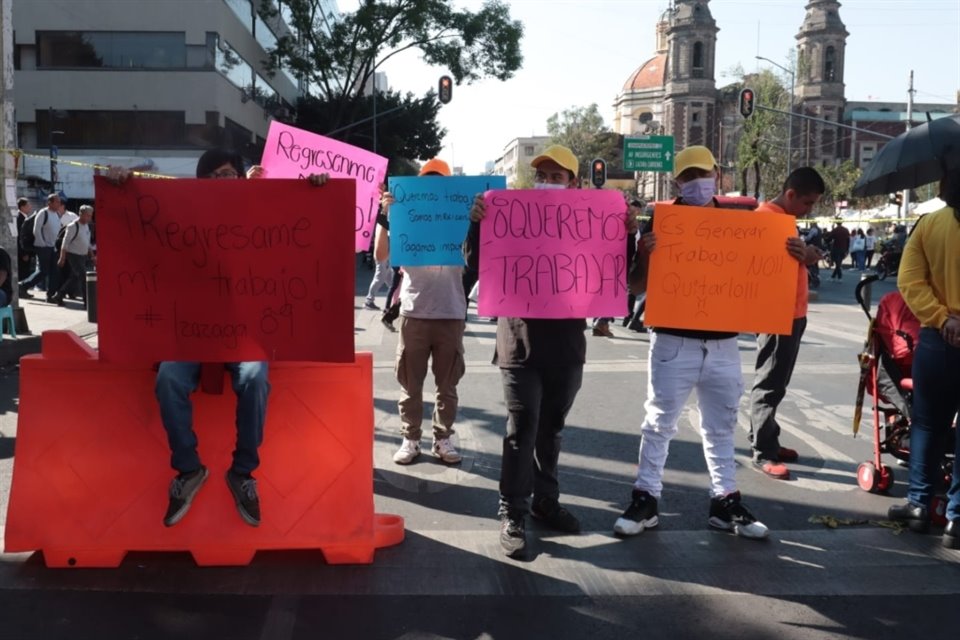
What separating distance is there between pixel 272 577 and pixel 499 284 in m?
1.76

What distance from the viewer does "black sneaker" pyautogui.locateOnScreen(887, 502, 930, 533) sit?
4.84 meters

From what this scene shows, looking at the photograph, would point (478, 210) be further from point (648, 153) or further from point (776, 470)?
point (648, 153)

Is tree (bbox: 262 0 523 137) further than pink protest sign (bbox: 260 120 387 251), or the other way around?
tree (bbox: 262 0 523 137)

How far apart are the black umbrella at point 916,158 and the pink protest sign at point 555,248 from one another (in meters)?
2.21

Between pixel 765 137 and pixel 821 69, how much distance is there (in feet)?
147

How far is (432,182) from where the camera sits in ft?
18.7

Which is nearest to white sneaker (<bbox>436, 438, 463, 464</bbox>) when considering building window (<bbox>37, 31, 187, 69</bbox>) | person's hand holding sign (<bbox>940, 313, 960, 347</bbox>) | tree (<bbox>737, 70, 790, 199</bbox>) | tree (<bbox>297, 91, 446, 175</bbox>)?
person's hand holding sign (<bbox>940, 313, 960, 347</bbox>)

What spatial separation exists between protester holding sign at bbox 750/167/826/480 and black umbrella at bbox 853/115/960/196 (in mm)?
607

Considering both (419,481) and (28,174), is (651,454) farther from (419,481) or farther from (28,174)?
(28,174)

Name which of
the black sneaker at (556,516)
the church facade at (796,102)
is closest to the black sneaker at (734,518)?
the black sneaker at (556,516)

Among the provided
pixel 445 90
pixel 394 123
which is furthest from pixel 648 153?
pixel 394 123

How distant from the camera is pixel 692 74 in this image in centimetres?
10750

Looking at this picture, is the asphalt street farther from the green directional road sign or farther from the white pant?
the green directional road sign

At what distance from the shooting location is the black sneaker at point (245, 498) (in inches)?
164
